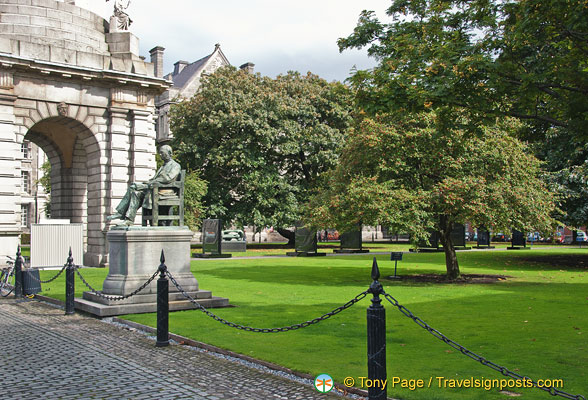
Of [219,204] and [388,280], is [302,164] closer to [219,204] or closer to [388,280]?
[219,204]

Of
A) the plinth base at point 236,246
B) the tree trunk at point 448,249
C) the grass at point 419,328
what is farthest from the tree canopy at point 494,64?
the plinth base at point 236,246

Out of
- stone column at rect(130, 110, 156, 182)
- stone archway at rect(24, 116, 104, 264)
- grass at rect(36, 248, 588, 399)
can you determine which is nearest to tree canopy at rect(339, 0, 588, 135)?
grass at rect(36, 248, 588, 399)

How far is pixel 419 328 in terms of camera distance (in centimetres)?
969

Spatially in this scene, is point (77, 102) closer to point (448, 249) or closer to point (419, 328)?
point (448, 249)

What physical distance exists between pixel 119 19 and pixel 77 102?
4.67 meters

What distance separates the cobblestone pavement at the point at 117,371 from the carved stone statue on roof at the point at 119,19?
1919 cm

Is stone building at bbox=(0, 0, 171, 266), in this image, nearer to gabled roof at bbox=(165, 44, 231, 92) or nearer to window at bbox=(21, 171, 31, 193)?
window at bbox=(21, 171, 31, 193)

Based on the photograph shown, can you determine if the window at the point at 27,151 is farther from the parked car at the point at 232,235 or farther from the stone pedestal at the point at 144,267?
the stone pedestal at the point at 144,267

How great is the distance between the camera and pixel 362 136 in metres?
18.0

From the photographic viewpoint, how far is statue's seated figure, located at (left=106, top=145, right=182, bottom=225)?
41.4ft

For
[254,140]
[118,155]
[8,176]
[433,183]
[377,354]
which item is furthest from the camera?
[254,140]

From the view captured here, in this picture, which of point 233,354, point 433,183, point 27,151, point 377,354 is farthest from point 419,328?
point 27,151

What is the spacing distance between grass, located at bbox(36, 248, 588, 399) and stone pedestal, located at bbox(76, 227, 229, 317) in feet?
1.95

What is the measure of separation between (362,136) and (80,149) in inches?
640
